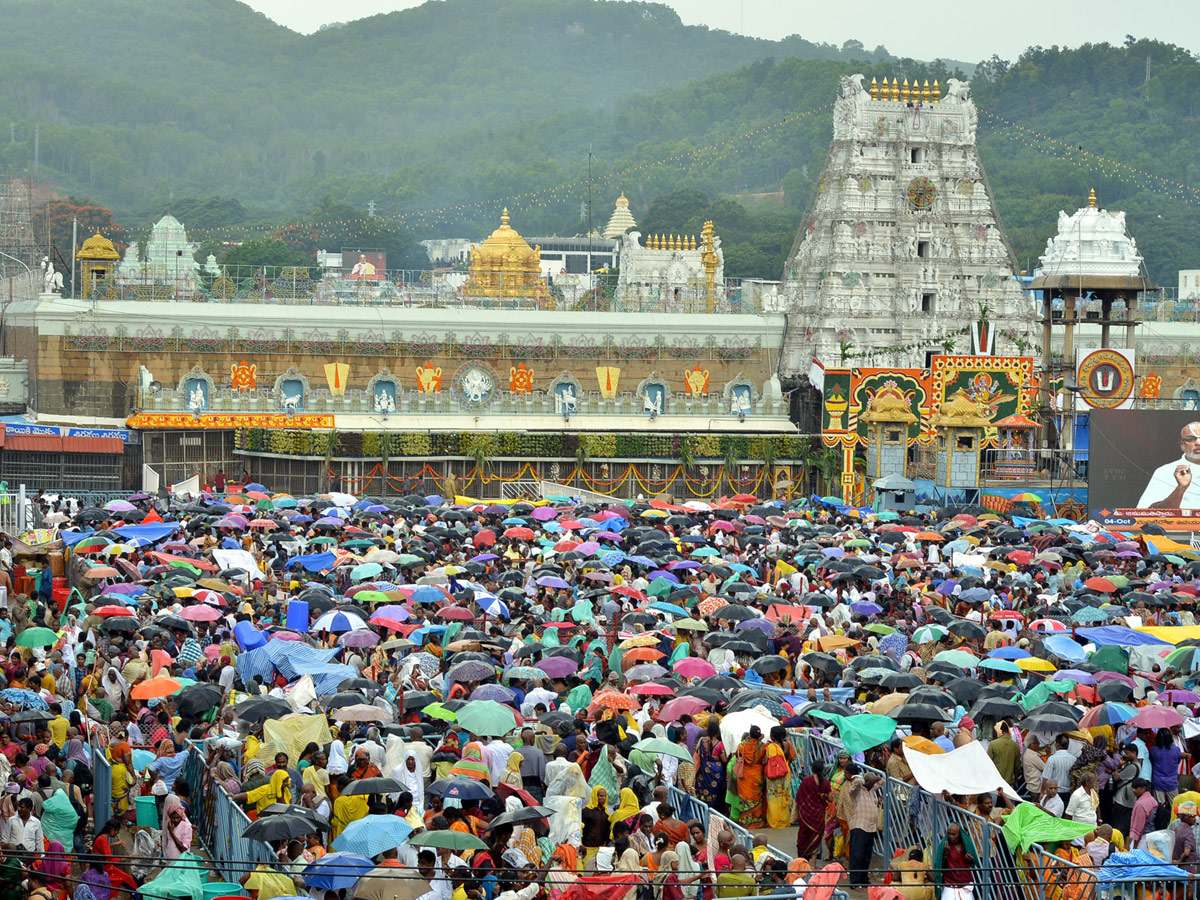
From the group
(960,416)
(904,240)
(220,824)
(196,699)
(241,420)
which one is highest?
(904,240)

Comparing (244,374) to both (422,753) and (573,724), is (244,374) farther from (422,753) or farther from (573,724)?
(422,753)

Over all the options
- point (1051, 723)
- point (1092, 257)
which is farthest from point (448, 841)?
point (1092, 257)

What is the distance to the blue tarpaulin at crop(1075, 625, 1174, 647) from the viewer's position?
742 inches

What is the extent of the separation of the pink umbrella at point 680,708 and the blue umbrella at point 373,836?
4272mm

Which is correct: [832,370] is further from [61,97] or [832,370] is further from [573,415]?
[61,97]

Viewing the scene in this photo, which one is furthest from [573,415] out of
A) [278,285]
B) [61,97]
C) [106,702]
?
[61,97]

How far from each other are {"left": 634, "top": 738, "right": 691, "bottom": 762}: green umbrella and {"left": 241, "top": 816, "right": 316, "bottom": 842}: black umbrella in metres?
3.57

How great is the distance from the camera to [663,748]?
46.9ft

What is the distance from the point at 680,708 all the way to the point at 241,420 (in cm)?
3190

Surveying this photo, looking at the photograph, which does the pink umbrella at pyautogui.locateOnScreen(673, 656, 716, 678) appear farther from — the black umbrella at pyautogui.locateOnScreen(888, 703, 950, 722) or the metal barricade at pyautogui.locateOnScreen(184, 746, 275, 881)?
the metal barricade at pyautogui.locateOnScreen(184, 746, 275, 881)

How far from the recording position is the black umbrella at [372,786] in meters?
12.9

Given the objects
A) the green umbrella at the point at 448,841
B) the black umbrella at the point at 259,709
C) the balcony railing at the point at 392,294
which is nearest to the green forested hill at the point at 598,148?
the balcony railing at the point at 392,294

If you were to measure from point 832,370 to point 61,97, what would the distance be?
5514 inches

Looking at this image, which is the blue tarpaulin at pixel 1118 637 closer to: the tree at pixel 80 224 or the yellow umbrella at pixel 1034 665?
the yellow umbrella at pixel 1034 665
